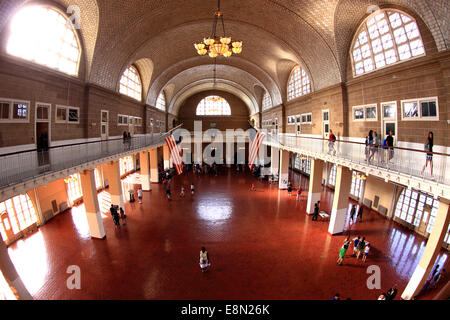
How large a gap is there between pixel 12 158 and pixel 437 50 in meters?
13.7

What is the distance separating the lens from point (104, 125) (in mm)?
14477

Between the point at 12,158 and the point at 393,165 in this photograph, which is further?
the point at 393,165

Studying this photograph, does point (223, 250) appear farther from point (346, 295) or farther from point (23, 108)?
point (23, 108)

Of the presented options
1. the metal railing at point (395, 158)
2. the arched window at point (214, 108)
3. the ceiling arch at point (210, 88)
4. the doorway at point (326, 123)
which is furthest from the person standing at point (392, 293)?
the arched window at point (214, 108)

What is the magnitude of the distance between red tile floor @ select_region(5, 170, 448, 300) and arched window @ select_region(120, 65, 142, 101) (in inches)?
381

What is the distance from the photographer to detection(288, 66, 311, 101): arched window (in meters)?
19.2

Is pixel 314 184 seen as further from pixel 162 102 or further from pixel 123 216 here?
pixel 162 102

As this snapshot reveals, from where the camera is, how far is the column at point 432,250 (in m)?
6.28

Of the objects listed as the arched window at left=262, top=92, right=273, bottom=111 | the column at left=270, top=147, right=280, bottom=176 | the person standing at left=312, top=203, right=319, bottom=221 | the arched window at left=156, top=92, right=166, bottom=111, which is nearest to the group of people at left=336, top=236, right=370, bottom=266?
the person standing at left=312, top=203, right=319, bottom=221

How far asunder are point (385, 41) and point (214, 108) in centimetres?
3278

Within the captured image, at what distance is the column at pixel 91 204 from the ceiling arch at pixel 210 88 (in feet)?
82.7

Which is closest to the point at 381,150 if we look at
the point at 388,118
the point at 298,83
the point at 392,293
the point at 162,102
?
the point at 388,118

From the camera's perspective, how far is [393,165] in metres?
7.42
